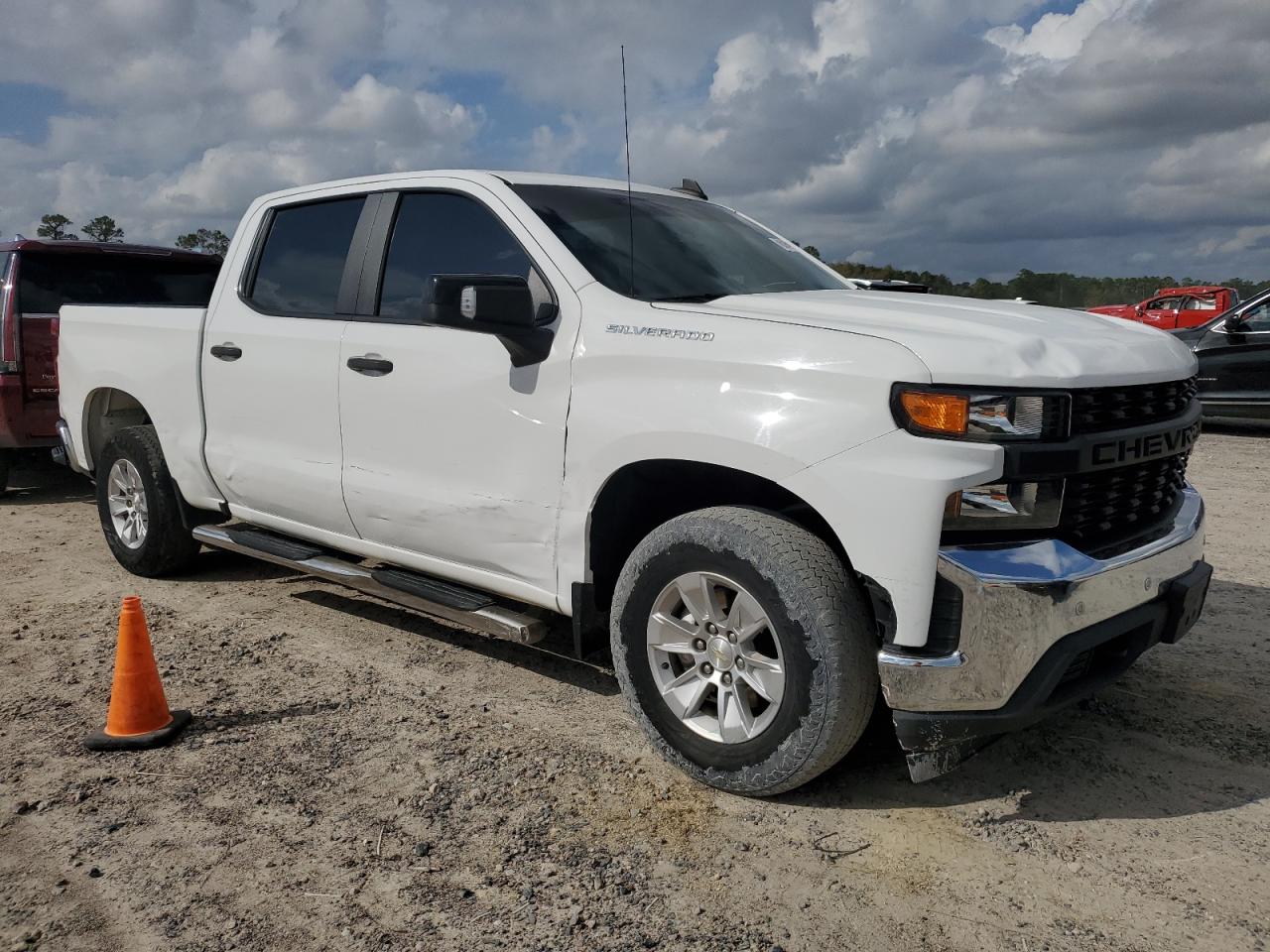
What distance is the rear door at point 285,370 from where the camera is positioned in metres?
4.45

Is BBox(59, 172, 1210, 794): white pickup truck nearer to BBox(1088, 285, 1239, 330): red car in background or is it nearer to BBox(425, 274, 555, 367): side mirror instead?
BBox(425, 274, 555, 367): side mirror

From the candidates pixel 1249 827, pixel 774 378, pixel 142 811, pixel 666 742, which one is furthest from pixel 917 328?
pixel 142 811

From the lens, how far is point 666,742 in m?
3.40

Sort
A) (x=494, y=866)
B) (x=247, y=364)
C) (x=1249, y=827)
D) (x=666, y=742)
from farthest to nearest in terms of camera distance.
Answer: (x=247, y=364)
(x=666, y=742)
(x=1249, y=827)
(x=494, y=866)

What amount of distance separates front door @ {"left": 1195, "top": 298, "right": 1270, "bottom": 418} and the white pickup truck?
856 centimetres

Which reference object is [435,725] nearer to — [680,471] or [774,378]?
[680,471]

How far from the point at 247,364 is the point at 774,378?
281 centimetres

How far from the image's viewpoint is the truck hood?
2812 mm

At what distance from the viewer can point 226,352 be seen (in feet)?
16.1

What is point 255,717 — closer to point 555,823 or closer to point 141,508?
point 555,823

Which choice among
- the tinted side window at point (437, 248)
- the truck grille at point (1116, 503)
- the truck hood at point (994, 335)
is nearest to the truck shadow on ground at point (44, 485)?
the tinted side window at point (437, 248)

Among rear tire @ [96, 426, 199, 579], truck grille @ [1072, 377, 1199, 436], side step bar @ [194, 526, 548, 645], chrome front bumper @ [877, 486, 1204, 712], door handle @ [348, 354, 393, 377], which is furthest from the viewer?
rear tire @ [96, 426, 199, 579]

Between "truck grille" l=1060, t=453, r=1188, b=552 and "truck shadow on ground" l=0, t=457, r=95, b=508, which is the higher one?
"truck grille" l=1060, t=453, r=1188, b=552

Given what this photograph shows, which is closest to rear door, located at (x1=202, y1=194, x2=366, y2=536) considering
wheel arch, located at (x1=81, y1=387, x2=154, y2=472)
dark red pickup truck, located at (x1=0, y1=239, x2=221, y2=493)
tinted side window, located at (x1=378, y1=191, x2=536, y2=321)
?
tinted side window, located at (x1=378, y1=191, x2=536, y2=321)
